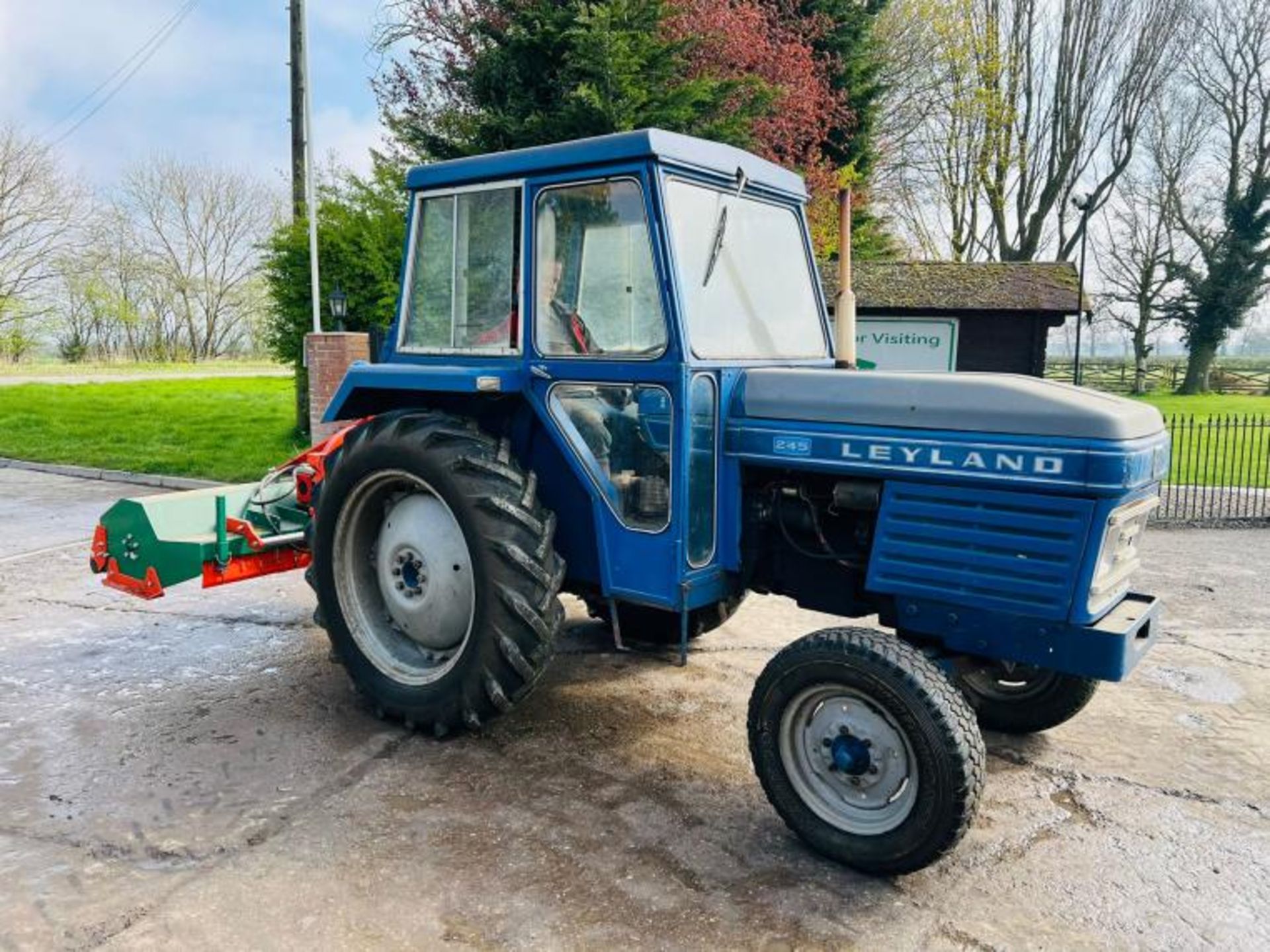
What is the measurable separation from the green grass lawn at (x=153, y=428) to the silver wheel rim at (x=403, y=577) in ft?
21.3

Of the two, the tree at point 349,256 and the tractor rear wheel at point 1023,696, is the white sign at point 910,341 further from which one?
the tractor rear wheel at point 1023,696

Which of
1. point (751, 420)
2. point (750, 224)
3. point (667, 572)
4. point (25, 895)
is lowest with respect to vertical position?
point (25, 895)

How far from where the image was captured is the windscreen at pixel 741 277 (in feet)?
11.1

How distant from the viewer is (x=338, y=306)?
1035 centimetres

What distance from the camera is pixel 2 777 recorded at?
3521 mm

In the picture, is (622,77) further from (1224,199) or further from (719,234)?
(1224,199)

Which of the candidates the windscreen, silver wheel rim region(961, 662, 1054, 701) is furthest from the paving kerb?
silver wheel rim region(961, 662, 1054, 701)

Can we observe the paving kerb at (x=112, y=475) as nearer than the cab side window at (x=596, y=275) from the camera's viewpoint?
No

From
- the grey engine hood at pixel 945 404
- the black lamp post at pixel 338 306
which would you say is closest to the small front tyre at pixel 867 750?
the grey engine hood at pixel 945 404

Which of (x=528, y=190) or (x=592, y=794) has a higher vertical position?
(x=528, y=190)

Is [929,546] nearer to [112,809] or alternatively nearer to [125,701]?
[112,809]

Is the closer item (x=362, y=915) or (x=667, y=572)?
(x=362, y=915)

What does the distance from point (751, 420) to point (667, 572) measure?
24.7 inches

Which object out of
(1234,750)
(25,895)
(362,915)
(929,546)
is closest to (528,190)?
(929,546)
